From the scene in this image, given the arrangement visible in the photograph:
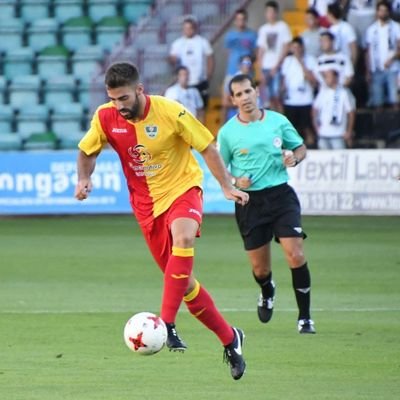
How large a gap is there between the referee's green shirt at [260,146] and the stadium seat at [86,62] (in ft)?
46.5

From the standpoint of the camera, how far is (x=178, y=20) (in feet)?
82.0

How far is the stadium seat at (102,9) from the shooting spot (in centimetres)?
2622

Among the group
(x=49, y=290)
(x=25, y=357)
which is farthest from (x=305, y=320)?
(x=49, y=290)

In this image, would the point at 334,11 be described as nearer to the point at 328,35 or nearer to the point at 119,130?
the point at 328,35

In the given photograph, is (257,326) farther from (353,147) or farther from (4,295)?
(353,147)

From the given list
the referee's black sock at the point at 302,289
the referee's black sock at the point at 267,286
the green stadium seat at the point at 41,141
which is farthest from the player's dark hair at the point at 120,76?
the green stadium seat at the point at 41,141

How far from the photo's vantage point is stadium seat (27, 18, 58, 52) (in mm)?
26062

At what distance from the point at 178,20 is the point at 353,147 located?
4988 mm

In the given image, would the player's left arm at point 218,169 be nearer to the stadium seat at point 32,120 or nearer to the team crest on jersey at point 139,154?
the team crest on jersey at point 139,154

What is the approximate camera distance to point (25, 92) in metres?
25.2

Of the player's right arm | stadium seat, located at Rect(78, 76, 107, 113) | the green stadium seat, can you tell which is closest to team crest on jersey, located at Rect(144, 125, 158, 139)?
the player's right arm

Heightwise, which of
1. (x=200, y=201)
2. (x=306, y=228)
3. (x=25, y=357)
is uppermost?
(x=200, y=201)

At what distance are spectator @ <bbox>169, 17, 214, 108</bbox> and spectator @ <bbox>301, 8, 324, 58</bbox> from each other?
6.08 ft

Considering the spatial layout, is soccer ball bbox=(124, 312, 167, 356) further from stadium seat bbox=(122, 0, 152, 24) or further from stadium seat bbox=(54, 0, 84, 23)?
stadium seat bbox=(54, 0, 84, 23)
